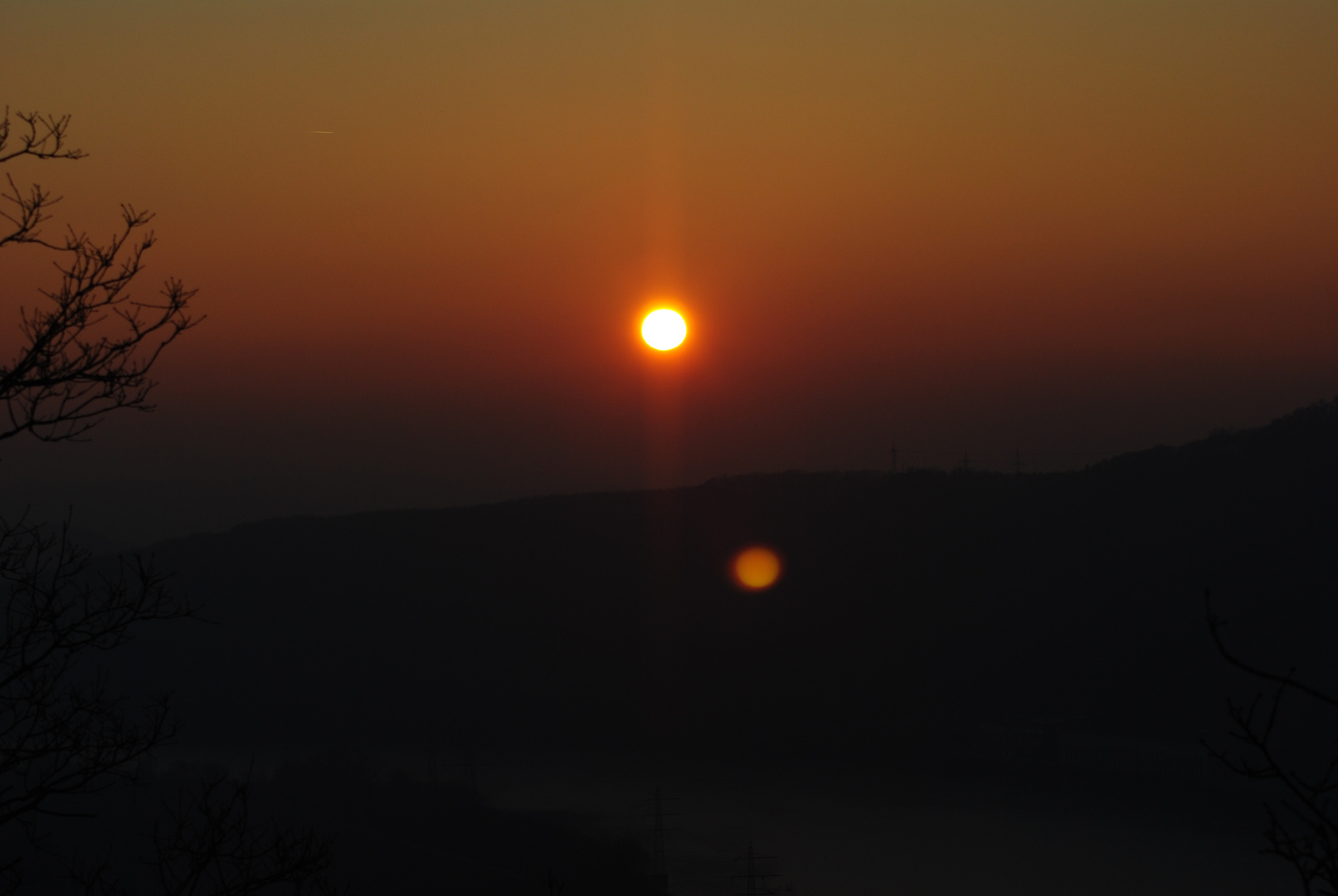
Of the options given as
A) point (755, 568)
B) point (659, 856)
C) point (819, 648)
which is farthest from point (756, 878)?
point (755, 568)

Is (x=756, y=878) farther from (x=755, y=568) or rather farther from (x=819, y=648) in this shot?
(x=755, y=568)

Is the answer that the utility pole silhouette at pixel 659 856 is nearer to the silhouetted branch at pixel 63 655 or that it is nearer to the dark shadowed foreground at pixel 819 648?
the dark shadowed foreground at pixel 819 648

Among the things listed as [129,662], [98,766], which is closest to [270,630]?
[129,662]

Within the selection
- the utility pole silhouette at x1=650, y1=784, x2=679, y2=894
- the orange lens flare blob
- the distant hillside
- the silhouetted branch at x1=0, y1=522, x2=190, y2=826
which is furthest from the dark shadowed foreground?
the silhouetted branch at x1=0, y1=522, x2=190, y2=826

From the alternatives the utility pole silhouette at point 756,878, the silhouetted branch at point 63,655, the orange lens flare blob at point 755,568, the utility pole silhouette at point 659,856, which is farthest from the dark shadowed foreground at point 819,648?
the silhouetted branch at point 63,655

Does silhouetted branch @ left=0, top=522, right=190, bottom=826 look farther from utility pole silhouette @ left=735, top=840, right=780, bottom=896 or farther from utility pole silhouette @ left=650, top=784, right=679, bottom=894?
utility pole silhouette @ left=735, top=840, right=780, bottom=896

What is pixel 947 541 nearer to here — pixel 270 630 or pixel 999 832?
pixel 999 832
